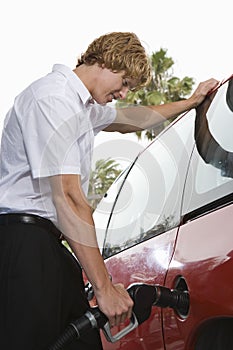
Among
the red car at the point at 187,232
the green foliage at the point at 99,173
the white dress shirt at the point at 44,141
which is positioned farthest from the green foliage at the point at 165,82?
the white dress shirt at the point at 44,141

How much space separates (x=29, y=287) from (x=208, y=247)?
0.69m

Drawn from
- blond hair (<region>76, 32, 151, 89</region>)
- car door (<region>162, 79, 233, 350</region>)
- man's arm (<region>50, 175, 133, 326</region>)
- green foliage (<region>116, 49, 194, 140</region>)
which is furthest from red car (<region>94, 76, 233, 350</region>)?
green foliage (<region>116, 49, 194, 140</region>)

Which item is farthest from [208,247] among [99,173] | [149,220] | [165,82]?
[165,82]

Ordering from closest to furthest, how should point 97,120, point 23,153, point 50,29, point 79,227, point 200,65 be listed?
point 79,227, point 23,153, point 97,120, point 50,29, point 200,65

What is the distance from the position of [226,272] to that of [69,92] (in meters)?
0.89

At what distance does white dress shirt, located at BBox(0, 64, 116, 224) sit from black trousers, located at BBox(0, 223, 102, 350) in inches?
4.1

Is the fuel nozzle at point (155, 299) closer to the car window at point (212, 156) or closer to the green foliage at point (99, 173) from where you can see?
the car window at point (212, 156)

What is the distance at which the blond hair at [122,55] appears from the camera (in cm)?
274

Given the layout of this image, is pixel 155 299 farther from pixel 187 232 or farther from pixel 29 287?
pixel 29 287

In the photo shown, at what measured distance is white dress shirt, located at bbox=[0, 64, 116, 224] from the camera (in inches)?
101

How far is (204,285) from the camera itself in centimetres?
225

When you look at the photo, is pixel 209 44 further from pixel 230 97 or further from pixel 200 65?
pixel 230 97

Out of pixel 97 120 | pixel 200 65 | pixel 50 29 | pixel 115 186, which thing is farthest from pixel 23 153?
pixel 200 65

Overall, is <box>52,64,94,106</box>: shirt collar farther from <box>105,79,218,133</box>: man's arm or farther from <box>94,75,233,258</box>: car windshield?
<box>105,79,218,133</box>: man's arm
